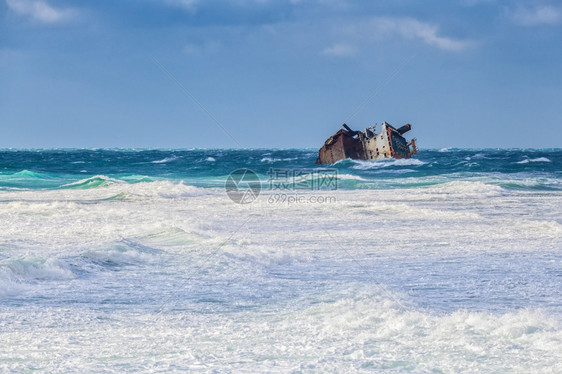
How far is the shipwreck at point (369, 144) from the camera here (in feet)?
144

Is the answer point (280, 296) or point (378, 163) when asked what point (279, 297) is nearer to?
point (280, 296)

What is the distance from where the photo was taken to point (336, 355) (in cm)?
419

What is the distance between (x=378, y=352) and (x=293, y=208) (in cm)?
1167

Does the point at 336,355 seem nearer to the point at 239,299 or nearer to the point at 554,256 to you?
the point at 239,299

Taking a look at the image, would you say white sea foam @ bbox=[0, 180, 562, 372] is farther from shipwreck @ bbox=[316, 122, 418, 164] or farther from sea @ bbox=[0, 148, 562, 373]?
shipwreck @ bbox=[316, 122, 418, 164]

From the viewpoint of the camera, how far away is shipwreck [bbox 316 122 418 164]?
43.9m

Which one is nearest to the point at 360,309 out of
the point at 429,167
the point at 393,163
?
the point at 393,163

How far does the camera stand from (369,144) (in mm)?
45812

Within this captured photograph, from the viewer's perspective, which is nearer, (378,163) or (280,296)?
(280,296)

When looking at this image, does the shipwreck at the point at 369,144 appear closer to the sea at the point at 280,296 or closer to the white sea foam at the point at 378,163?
the white sea foam at the point at 378,163

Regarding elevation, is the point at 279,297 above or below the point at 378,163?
below

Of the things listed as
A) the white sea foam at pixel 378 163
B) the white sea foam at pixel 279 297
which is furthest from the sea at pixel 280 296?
the white sea foam at pixel 378 163

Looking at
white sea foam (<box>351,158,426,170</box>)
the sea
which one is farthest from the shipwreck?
the sea

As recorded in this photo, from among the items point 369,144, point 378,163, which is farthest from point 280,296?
point 369,144
